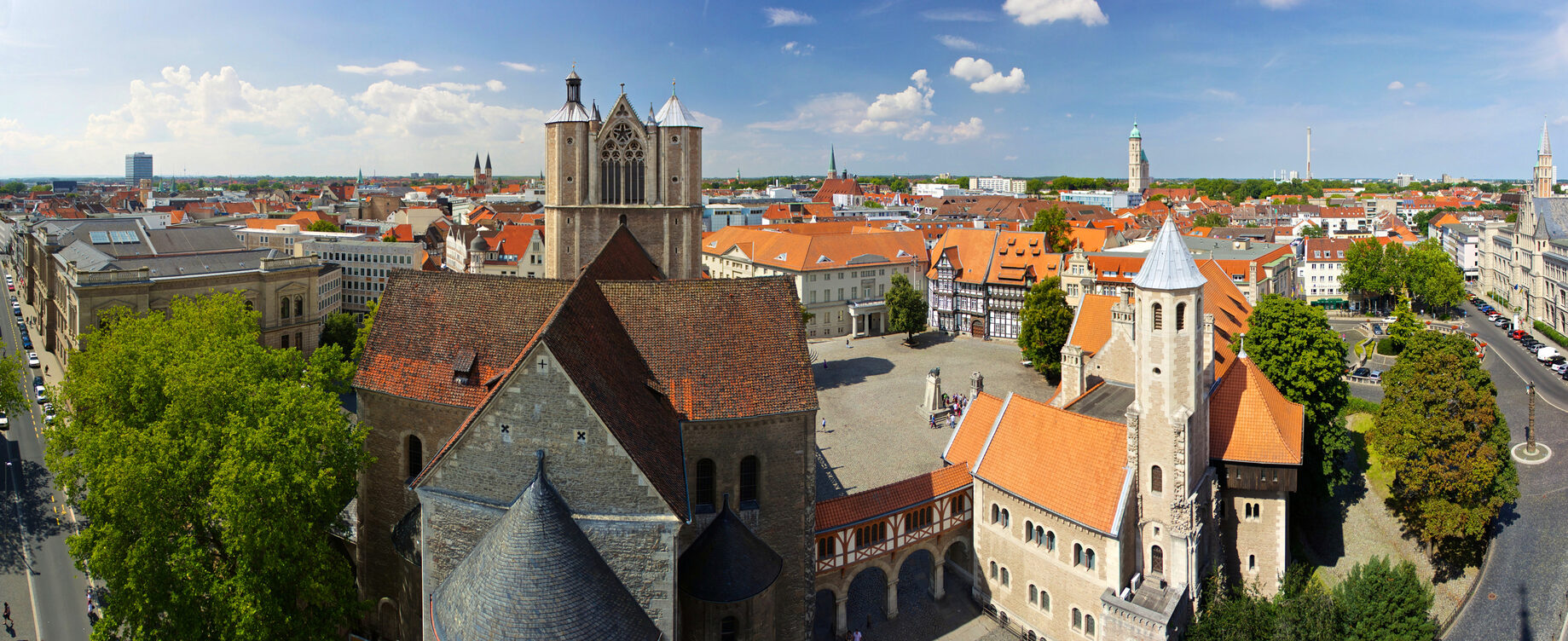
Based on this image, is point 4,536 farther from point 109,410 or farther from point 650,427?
point 650,427

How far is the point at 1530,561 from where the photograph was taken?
33.8m

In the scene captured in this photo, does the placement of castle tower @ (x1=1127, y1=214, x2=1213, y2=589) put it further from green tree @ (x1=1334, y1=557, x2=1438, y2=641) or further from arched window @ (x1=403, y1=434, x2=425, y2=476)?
arched window @ (x1=403, y1=434, x2=425, y2=476)

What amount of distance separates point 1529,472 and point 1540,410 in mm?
10702

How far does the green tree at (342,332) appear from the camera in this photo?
6356cm

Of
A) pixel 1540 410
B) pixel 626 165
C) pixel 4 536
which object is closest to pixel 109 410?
pixel 4 536

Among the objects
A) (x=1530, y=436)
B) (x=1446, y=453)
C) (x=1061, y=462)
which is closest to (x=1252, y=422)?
(x=1061, y=462)

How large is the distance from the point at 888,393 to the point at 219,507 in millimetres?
40214

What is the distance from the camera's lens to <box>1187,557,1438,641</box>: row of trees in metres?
Result: 25.7

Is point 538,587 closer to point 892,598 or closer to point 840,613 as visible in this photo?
point 840,613

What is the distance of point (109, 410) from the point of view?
82.8ft

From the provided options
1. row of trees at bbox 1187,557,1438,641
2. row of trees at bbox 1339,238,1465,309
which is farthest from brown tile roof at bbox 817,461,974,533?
row of trees at bbox 1339,238,1465,309

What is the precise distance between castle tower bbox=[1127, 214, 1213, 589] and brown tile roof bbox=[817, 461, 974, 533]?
5.96 meters

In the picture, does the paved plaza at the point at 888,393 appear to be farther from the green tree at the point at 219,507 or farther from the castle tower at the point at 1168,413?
the green tree at the point at 219,507

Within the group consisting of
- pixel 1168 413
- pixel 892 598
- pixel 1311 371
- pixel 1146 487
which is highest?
pixel 1311 371
